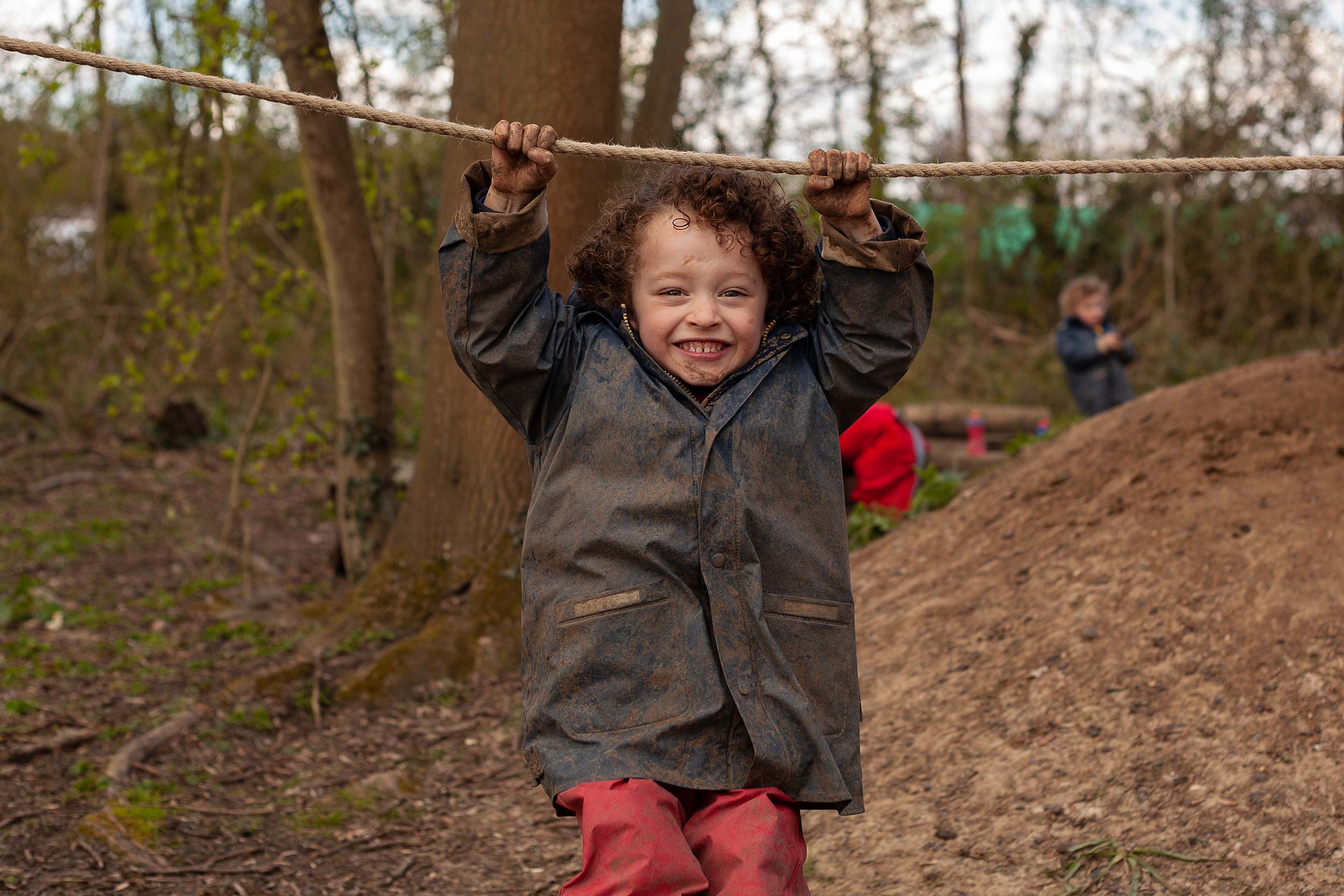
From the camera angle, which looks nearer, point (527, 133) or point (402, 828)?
point (527, 133)

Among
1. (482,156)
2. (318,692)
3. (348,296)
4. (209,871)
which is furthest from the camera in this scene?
(348,296)

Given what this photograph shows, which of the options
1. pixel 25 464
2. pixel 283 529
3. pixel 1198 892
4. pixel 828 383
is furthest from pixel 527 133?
pixel 25 464

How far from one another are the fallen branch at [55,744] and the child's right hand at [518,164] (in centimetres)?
306

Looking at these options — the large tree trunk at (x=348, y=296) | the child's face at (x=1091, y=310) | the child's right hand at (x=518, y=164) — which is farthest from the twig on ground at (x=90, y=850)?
the child's face at (x=1091, y=310)

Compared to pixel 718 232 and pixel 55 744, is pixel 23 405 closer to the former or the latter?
pixel 55 744

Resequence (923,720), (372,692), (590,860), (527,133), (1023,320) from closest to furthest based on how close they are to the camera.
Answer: (590,860) → (527,133) → (923,720) → (372,692) → (1023,320)

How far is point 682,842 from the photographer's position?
1869 mm

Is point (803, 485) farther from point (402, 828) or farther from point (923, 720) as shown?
point (402, 828)

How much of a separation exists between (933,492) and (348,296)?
3.12 m

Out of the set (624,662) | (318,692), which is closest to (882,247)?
(624,662)

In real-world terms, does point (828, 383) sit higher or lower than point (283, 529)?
higher

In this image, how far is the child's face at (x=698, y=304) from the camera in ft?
7.02

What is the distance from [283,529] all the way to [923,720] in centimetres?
608

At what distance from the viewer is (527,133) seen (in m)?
2.00
